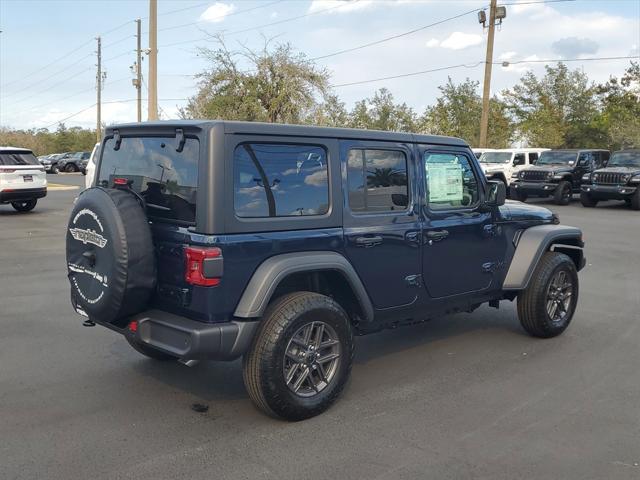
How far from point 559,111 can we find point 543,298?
4086 cm

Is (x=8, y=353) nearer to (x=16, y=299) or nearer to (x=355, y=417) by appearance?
(x=16, y=299)

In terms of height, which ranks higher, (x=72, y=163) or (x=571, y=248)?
(x=72, y=163)

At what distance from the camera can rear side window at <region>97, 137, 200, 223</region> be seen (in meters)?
3.83

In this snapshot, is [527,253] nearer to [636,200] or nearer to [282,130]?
[282,130]

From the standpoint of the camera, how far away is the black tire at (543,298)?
5605mm

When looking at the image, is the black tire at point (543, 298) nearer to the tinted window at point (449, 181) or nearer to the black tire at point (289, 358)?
the tinted window at point (449, 181)

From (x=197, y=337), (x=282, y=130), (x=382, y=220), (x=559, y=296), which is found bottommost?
(x=559, y=296)

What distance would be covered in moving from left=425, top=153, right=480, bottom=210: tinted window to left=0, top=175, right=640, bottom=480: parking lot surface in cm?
133

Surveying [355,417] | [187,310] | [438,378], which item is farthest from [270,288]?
[438,378]

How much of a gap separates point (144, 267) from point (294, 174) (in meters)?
1.12

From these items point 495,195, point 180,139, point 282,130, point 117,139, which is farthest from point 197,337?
point 495,195

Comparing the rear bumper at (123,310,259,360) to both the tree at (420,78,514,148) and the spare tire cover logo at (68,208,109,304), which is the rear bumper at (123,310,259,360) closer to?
the spare tire cover logo at (68,208,109,304)

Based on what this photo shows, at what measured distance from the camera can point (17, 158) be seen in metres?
16.2

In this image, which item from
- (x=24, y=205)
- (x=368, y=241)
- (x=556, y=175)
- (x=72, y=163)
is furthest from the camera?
(x=72, y=163)
